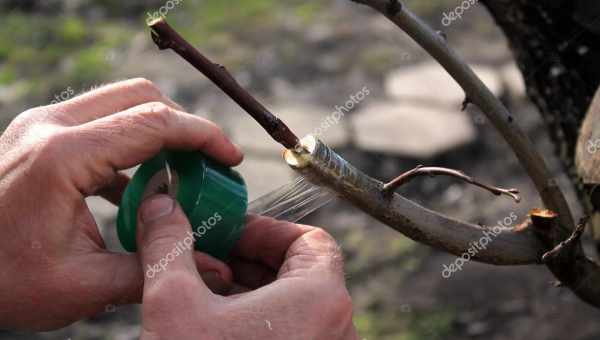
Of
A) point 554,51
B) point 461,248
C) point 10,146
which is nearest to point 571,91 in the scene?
point 554,51

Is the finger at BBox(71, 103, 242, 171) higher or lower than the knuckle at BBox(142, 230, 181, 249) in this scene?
higher

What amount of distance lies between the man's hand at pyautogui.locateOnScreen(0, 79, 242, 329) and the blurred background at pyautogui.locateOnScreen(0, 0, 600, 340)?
6.06 ft

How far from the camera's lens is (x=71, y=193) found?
5.10 ft

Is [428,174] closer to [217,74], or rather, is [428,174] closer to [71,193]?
[217,74]

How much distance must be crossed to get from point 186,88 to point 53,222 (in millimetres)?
4038

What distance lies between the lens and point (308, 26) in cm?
620

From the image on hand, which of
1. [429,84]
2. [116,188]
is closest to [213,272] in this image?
[116,188]

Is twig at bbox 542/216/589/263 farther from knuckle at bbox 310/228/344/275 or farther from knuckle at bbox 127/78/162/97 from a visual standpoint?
knuckle at bbox 127/78/162/97

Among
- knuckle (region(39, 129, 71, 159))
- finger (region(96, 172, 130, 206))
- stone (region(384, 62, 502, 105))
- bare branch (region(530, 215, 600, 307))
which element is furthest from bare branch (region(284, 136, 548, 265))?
stone (region(384, 62, 502, 105))

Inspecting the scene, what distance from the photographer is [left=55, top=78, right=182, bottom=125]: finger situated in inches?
65.4

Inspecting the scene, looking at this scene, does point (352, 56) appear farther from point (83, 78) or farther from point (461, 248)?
point (461, 248)

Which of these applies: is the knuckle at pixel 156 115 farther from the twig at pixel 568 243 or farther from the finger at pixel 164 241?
the twig at pixel 568 243

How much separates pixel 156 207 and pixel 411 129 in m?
3.26

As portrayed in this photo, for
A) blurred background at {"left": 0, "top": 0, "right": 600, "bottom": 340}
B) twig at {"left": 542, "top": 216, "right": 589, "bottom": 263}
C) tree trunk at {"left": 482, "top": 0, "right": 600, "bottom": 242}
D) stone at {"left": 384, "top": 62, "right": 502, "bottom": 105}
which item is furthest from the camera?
stone at {"left": 384, "top": 62, "right": 502, "bottom": 105}
